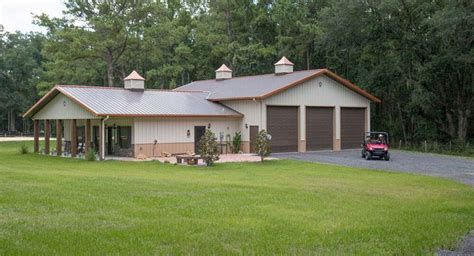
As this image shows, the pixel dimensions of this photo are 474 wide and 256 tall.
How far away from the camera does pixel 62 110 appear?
1240 inches

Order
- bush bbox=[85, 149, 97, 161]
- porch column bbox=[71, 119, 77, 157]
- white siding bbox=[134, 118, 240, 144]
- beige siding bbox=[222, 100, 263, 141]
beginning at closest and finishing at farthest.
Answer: bush bbox=[85, 149, 97, 161] → white siding bbox=[134, 118, 240, 144] → porch column bbox=[71, 119, 77, 157] → beige siding bbox=[222, 100, 263, 141]

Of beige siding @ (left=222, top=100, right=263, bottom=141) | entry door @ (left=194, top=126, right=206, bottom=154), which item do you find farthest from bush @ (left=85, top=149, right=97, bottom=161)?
beige siding @ (left=222, top=100, right=263, bottom=141)

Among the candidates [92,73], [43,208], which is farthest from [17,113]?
[43,208]

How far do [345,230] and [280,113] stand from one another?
2390 centimetres

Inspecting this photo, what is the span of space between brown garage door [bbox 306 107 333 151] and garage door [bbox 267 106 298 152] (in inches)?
41.0

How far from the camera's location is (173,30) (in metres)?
51.2

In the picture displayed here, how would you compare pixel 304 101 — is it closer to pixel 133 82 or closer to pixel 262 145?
pixel 262 145

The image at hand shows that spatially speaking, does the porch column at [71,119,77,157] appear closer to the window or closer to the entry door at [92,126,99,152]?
the entry door at [92,126,99,152]

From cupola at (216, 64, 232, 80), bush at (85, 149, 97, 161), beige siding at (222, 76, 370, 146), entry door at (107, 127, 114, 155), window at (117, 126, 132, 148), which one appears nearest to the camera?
bush at (85, 149, 97, 161)

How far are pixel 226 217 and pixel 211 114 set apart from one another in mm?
22253

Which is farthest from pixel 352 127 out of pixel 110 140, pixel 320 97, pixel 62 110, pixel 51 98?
pixel 51 98

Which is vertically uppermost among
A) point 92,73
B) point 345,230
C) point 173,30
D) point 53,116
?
point 173,30

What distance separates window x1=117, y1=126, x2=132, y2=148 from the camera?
29602 mm

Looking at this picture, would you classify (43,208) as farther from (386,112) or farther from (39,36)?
(39,36)
